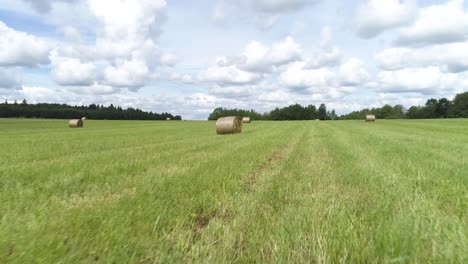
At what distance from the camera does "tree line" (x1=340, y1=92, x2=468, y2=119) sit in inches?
4328

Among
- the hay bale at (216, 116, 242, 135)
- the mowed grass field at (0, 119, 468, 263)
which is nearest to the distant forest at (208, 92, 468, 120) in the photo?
the hay bale at (216, 116, 242, 135)

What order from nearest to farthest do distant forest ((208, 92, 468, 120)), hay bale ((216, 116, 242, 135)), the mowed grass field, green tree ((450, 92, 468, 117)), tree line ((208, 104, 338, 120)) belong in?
the mowed grass field < hay bale ((216, 116, 242, 135)) < green tree ((450, 92, 468, 117)) < distant forest ((208, 92, 468, 120)) < tree line ((208, 104, 338, 120))

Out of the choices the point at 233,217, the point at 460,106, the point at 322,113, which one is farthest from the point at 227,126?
the point at 322,113

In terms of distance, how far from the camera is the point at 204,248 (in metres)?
2.58

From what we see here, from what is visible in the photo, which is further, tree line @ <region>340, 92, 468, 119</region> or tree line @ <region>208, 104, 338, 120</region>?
tree line @ <region>208, 104, 338, 120</region>

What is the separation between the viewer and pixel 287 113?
5994 inches

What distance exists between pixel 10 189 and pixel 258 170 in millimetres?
4598

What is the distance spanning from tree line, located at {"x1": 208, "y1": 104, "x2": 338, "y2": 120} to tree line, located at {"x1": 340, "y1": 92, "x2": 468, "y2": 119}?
26.8 meters

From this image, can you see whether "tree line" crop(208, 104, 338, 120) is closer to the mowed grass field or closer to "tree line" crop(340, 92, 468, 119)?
"tree line" crop(340, 92, 468, 119)

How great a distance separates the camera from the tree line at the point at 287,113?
5969 inches

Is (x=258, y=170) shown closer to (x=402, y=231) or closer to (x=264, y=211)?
(x=264, y=211)

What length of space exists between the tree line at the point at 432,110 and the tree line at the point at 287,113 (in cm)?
2679

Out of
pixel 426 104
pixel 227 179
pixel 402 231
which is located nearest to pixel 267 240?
pixel 402 231

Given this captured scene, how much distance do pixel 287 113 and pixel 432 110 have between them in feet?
204
